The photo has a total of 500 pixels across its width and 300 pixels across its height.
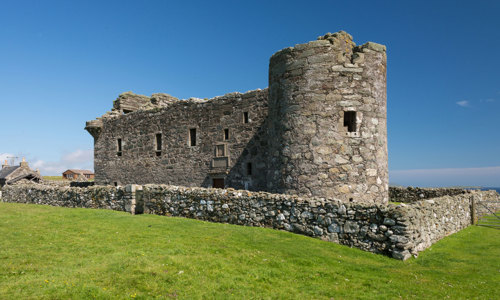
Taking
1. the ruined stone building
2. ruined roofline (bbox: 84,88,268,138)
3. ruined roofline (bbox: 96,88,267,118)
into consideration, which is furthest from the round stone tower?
ruined roofline (bbox: 96,88,267,118)

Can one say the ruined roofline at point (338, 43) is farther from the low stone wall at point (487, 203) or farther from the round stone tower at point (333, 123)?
the low stone wall at point (487, 203)

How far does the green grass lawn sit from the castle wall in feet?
23.5

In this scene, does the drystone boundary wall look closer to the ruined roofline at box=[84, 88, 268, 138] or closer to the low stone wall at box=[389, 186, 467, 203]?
the low stone wall at box=[389, 186, 467, 203]

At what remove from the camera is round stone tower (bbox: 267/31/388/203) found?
38.1 ft

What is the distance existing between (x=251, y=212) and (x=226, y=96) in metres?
9.16

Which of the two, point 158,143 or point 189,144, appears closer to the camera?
point 189,144

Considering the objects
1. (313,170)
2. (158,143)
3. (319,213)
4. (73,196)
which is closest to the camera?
(319,213)

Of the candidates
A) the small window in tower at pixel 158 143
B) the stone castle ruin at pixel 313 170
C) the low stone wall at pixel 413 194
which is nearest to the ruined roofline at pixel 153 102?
the stone castle ruin at pixel 313 170

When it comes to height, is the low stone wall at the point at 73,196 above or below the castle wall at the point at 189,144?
below

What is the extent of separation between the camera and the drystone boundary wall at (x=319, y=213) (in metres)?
8.63

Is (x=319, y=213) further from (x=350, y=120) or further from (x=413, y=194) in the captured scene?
(x=413, y=194)

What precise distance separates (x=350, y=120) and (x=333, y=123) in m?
0.85

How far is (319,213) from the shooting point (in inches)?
387

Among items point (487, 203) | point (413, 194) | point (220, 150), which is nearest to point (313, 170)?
point (220, 150)
